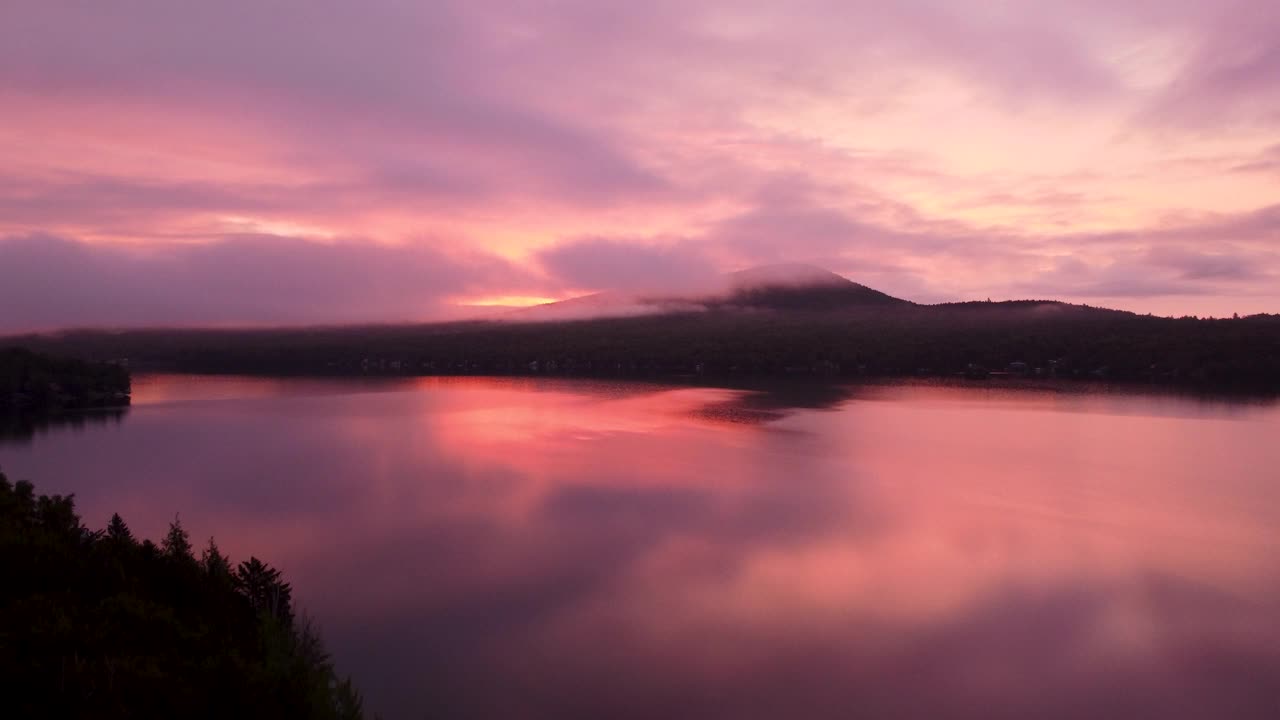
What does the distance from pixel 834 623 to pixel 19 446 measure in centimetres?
4467

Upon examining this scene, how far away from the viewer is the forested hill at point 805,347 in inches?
3369

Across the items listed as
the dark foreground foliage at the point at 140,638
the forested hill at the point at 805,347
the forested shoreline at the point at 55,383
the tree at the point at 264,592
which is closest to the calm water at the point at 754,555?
the tree at the point at 264,592

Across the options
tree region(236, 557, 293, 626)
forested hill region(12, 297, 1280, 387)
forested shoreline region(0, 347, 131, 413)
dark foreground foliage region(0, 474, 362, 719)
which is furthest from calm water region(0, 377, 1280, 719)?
forested hill region(12, 297, 1280, 387)

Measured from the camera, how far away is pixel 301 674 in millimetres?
9352

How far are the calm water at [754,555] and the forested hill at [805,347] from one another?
45.6 meters

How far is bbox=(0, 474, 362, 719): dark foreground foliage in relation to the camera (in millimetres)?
7992

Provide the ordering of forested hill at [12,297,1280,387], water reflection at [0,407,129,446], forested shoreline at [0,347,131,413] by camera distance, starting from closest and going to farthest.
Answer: water reflection at [0,407,129,446] < forested shoreline at [0,347,131,413] < forested hill at [12,297,1280,387]

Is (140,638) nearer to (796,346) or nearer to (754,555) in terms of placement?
(754,555)

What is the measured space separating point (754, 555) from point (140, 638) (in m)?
14.0

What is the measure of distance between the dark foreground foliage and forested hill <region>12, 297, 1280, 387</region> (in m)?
85.2

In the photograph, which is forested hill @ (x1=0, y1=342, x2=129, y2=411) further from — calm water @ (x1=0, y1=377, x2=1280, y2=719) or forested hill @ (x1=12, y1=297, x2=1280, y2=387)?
forested hill @ (x1=12, y1=297, x2=1280, y2=387)

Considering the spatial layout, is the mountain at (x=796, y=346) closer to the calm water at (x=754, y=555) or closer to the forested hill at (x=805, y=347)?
the forested hill at (x=805, y=347)

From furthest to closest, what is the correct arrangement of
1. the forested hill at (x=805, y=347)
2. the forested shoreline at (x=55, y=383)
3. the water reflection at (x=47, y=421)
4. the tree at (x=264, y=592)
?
the forested hill at (x=805, y=347)
the forested shoreline at (x=55, y=383)
the water reflection at (x=47, y=421)
the tree at (x=264, y=592)

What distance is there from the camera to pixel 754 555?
20266mm
